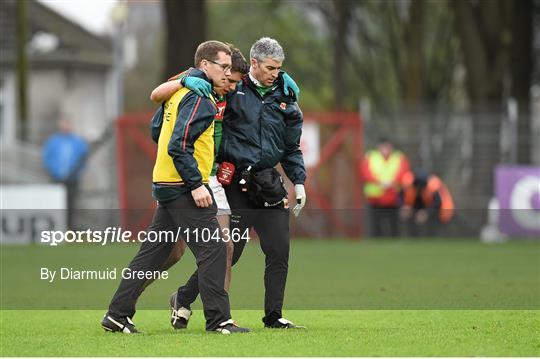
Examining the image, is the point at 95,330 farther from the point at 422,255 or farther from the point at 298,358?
the point at 422,255

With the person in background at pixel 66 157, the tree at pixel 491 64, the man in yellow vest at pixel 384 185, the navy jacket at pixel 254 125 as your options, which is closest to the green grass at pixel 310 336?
the navy jacket at pixel 254 125

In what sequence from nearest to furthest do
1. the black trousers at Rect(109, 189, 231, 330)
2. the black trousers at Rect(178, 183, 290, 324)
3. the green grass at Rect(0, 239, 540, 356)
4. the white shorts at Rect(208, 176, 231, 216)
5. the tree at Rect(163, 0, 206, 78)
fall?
the green grass at Rect(0, 239, 540, 356) < the black trousers at Rect(109, 189, 231, 330) < the white shorts at Rect(208, 176, 231, 216) < the black trousers at Rect(178, 183, 290, 324) < the tree at Rect(163, 0, 206, 78)

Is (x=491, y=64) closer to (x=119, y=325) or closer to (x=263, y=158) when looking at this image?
(x=263, y=158)

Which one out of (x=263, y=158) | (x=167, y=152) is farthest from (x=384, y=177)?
(x=167, y=152)

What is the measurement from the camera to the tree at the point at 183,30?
2862cm

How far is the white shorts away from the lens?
36.2 feet

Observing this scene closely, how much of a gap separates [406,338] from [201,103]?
2.16 m

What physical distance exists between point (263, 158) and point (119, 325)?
163 cm

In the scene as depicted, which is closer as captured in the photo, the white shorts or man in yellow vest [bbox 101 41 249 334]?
man in yellow vest [bbox 101 41 249 334]

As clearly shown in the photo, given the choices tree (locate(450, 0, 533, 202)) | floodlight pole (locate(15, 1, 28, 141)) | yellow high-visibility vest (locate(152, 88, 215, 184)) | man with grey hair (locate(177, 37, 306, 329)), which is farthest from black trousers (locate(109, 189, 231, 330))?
floodlight pole (locate(15, 1, 28, 141))

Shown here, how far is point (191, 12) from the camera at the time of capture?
1131 inches

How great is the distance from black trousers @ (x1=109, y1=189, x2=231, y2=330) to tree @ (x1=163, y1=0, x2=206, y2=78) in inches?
704

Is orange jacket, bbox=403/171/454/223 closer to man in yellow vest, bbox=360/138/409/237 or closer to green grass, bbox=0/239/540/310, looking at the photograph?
man in yellow vest, bbox=360/138/409/237

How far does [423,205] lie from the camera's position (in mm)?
26406
